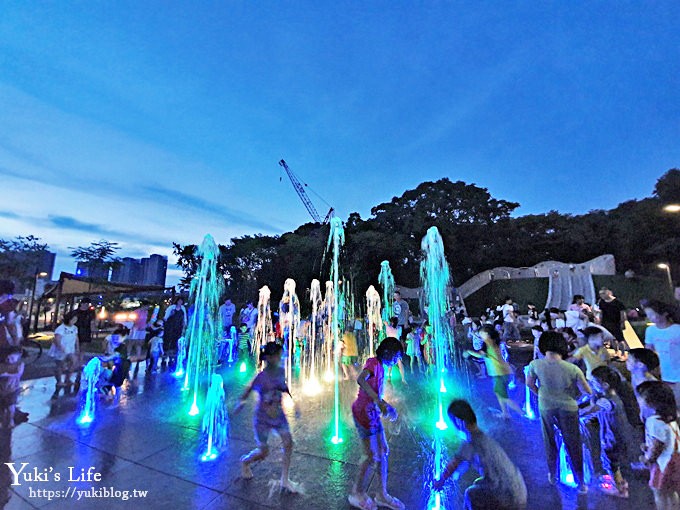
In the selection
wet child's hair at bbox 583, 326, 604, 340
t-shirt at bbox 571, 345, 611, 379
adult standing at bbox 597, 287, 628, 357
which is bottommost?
t-shirt at bbox 571, 345, 611, 379

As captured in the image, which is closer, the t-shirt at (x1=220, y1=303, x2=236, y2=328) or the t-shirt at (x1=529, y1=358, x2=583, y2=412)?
the t-shirt at (x1=529, y1=358, x2=583, y2=412)

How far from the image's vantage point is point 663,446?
9.32 feet

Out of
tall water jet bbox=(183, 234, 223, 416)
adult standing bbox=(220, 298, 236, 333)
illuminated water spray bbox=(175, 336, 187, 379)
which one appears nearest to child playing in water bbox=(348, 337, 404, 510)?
tall water jet bbox=(183, 234, 223, 416)

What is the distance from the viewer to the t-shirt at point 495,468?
7.28ft

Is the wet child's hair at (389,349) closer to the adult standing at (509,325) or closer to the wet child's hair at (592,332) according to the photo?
the wet child's hair at (592,332)

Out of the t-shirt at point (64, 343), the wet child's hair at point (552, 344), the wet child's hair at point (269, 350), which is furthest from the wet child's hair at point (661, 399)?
the t-shirt at point (64, 343)

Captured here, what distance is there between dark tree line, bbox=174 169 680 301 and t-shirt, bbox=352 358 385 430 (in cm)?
3089

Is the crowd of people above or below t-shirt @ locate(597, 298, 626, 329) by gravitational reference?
below

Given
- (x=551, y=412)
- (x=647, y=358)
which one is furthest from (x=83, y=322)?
(x=647, y=358)

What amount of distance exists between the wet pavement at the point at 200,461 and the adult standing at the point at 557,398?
0.30 meters

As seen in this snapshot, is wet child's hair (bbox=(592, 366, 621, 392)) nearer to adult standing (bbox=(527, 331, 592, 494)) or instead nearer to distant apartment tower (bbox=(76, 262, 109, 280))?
adult standing (bbox=(527, 331, 592, 494))

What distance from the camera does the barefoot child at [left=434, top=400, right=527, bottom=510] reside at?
7.29 feet

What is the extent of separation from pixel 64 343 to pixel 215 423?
4.22 meters

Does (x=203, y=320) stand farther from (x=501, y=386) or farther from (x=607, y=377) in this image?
(x=607, y=377)
